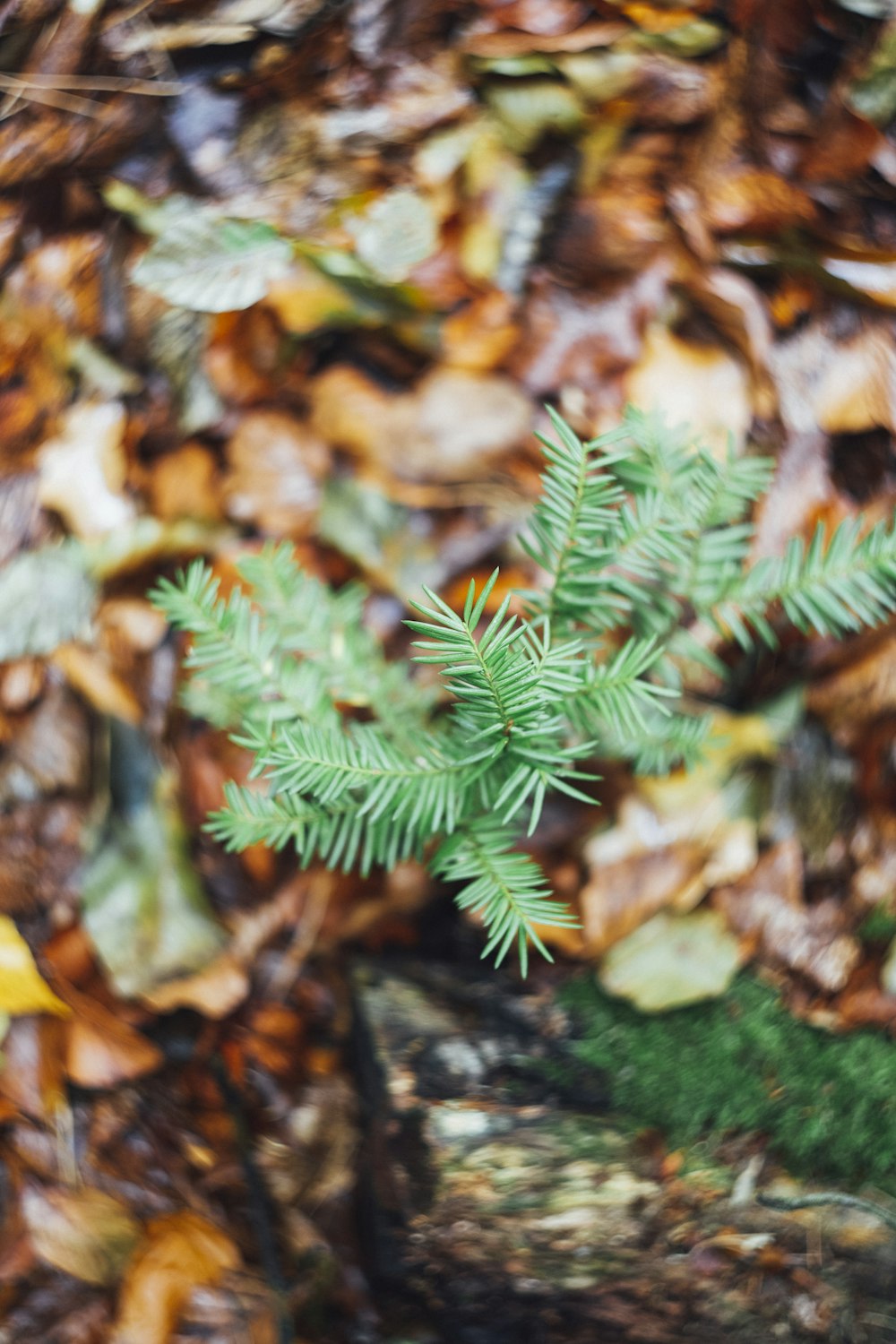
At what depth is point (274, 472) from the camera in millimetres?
1682

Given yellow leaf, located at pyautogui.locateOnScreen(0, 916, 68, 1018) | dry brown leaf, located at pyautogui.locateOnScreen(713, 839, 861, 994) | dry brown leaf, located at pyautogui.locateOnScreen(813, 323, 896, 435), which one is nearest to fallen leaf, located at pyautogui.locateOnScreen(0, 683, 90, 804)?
yellow leaf, located at pyautogui.locateOnScreen(0, 916, 68, 1018)

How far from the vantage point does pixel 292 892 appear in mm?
1611

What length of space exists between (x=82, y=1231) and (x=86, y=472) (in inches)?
51.8

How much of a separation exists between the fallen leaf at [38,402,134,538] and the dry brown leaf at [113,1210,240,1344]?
1217 millimetres

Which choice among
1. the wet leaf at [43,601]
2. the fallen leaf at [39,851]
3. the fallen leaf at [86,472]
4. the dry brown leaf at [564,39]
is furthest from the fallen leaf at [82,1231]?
the dry brown leaf at [564,39]

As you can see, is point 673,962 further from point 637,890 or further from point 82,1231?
point 82,1231

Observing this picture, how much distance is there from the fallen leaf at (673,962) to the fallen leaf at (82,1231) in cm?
94

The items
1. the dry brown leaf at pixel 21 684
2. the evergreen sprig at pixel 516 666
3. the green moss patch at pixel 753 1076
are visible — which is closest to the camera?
the evergreen sprig at pixel 516 666

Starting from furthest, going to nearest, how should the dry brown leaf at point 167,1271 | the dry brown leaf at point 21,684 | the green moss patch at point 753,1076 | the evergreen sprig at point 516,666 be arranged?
Result: the dry brown leaf at point 21,684, the dry brown leaf at point 167,1271, the green moss patch at point 753,1076, the evergreen sprig at point 516,666

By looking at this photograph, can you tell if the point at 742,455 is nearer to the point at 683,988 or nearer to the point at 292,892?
the point at 683,988

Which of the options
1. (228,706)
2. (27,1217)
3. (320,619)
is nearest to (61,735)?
(228,706)

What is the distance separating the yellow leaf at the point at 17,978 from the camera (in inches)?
59.8

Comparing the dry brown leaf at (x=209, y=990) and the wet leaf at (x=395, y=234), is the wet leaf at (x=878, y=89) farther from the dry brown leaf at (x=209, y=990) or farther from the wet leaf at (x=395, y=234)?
the dry brown leaf at (x=209, y=990)

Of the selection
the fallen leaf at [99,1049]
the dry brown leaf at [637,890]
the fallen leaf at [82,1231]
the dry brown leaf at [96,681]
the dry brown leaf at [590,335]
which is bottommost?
the fallen leaf at [82,1231]
